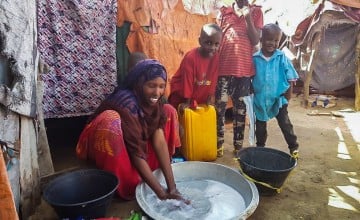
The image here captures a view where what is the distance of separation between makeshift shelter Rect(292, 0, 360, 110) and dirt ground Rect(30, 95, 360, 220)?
2150 millimetres

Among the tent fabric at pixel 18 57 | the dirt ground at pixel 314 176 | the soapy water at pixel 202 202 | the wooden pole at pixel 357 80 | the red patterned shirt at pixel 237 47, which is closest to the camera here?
the tent fabric at pixel 18 57

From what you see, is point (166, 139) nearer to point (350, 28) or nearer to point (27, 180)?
point (27, 180)

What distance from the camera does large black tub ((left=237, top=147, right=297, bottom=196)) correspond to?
255cm

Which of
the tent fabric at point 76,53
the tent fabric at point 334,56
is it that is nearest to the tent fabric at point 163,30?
the tent fabric at point 76,53

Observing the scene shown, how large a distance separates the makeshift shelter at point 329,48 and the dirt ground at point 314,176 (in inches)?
84.6

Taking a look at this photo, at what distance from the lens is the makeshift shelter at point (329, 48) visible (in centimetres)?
660

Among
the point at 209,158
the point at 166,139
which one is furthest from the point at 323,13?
the point at 166,139

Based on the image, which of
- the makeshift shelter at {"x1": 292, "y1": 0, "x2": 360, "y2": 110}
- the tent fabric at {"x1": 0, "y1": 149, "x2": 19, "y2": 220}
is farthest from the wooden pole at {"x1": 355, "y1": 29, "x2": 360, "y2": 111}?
the tent fabric at {"x1": 0, "y1": 149, "x2": 19, "y2": 220}

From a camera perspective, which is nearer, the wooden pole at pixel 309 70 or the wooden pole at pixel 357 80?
the wooden pole at pixel 357 80

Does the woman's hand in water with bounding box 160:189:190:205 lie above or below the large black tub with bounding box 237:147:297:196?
below

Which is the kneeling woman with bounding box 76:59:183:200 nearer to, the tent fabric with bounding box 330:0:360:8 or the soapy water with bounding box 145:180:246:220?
the soapy water with bounding box 145:180:246:220

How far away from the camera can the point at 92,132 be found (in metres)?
2.47

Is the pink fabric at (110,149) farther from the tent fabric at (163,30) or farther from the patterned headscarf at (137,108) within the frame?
the tent fabric at (163,30)

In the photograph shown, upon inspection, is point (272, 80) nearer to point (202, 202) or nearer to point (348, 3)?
point (202, 202)
